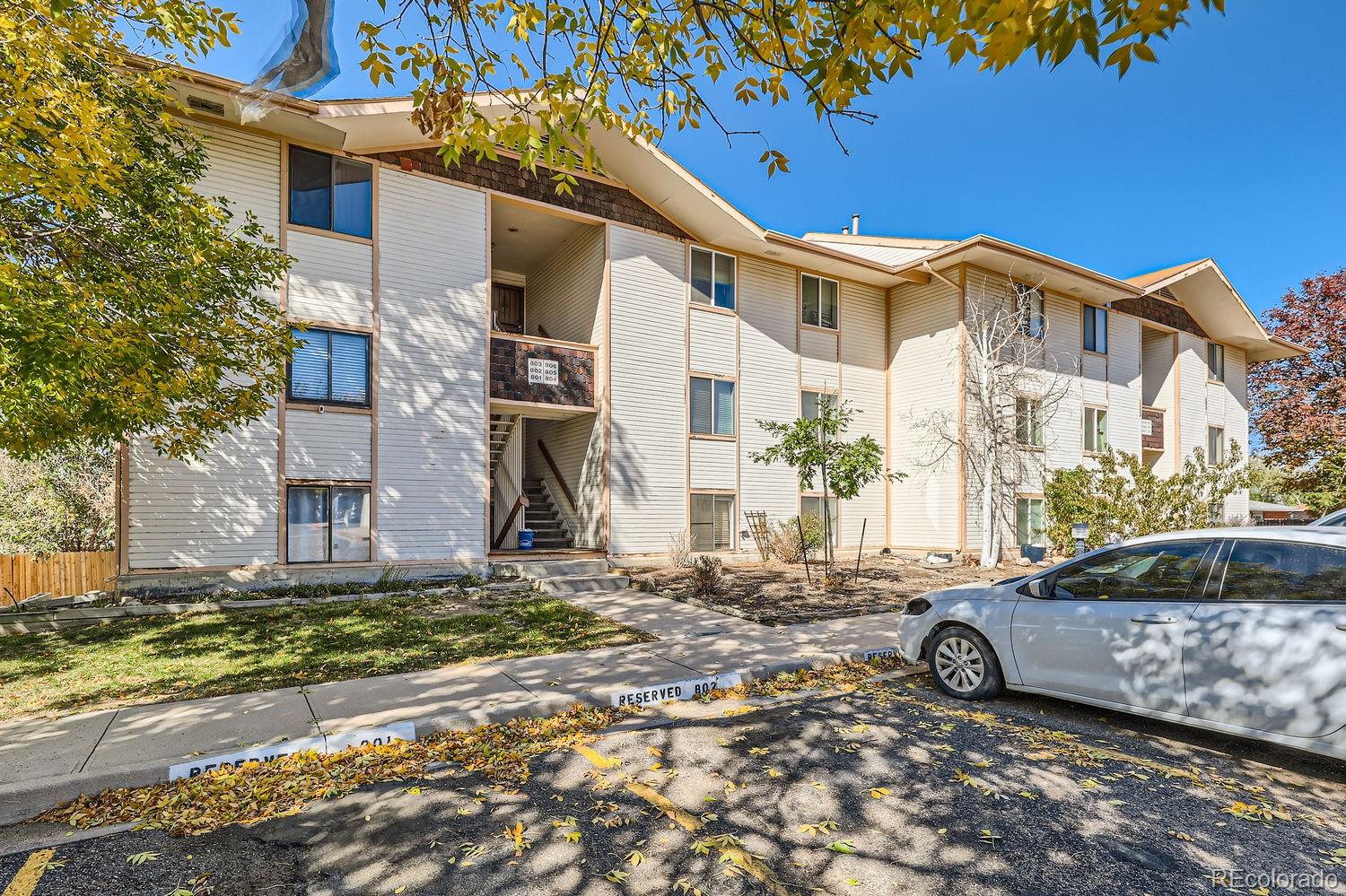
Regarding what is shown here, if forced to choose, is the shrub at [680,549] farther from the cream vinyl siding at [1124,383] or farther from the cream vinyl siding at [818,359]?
the cream vinyl siding at [1124,383]

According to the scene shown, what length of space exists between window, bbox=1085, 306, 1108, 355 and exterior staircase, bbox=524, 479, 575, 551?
17382 millimetres

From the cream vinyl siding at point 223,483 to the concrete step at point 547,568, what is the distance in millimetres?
4179

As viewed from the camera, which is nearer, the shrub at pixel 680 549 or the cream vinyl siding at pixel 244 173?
the cream vinyl siding at pixel 244 173

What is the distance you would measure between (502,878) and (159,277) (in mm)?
7560

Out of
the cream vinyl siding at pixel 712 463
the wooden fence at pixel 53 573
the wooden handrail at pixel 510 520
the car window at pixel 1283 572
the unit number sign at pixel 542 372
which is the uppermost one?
the unit number sign at pixel 542 372

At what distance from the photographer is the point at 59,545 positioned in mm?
18969

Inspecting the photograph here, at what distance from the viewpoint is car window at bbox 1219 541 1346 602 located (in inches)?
171

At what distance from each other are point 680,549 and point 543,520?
3.90 metres

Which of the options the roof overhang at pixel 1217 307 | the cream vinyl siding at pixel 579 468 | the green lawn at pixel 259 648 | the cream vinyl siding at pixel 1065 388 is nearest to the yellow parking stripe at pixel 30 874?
the green lawn at pixel 259 648

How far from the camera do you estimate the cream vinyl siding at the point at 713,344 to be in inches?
663

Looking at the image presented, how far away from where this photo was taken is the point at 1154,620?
489cm

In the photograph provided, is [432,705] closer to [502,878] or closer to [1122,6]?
[502,878]

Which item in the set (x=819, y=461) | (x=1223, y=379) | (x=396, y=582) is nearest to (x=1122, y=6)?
(x=819, y=461)

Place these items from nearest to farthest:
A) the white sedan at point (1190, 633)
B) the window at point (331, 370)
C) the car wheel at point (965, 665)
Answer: the white sedan at point (1190, 633)
the car wheel at point (965, 665)
the window at point (331, 370)
